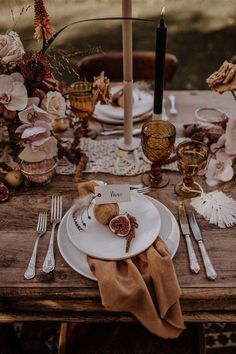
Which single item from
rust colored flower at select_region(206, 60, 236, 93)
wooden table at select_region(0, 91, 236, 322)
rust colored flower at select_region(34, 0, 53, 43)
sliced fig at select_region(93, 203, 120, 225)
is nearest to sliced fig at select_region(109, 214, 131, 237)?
sliced fig at select_region(93, 203, 120, 225)

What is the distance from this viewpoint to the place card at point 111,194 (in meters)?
0.95

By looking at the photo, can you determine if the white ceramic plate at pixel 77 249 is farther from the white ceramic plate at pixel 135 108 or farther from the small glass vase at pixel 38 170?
the white ceramic plate at pixel 135 108

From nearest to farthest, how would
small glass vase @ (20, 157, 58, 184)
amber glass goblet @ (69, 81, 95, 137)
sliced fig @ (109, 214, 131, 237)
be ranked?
sliced fig @ (109, 214, 131, 237) < small glass vase @ (20, 157, 58, 184) < amber glass goblet @ (69, 81, 95, 137)

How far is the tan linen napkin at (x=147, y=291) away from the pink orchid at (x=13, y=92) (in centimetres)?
50

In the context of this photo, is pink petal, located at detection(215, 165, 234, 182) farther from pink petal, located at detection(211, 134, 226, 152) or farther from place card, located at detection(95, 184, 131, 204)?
place card, located at detection(95, 184, 131, 204)

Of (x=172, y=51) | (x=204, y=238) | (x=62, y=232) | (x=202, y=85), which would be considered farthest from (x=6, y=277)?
(x=172, y=51)

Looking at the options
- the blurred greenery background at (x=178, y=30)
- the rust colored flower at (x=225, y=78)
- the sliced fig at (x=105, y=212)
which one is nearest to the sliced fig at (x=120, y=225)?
the sliced fig at (x=105, y=212)

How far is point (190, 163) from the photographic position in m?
1.08

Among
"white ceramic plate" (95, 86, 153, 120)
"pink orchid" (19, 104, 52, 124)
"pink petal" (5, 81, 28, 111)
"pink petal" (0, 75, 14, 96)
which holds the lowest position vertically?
"white ceramic plate" (95, 86, 153, 120)

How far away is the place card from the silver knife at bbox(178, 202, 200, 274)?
0.17 meters

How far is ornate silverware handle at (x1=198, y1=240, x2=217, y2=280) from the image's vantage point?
87cm

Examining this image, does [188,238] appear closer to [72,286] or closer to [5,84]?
[72,286]

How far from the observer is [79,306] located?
2.93ft

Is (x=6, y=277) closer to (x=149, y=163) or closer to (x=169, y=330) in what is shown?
(x=169, y=330)
